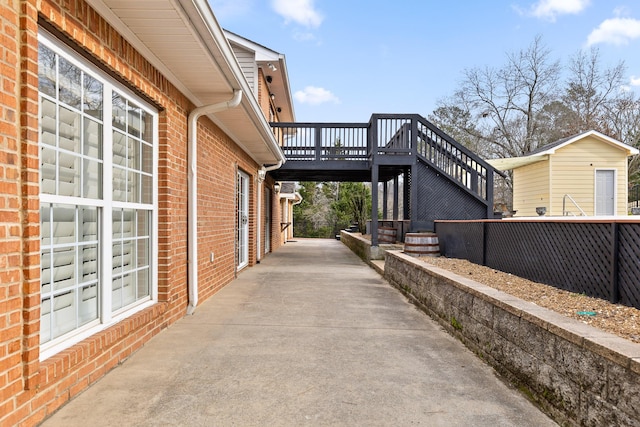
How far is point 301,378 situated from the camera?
2992 millimetres

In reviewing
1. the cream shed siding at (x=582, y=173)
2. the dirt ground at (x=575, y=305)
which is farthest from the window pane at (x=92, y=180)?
the cream shed siding at (x=582, y=173)

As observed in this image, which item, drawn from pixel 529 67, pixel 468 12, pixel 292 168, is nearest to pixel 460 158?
pixel 292 168

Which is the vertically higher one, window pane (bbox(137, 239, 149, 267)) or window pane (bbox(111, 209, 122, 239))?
window pane (bbox(111, 209, 122, 239))

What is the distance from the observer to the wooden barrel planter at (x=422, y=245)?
7773 mm

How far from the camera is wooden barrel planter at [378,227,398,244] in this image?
1098 cm

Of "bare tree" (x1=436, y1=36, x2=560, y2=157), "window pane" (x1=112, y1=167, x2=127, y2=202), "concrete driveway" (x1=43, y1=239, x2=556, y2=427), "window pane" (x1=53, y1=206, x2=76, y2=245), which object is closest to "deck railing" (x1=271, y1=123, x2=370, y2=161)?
"concrete driveway" (x1=43, y1=239, x2=556, y2=427)

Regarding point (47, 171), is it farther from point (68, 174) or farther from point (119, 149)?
point (119, 149)

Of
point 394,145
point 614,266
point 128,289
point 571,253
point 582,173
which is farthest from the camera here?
point 582,173

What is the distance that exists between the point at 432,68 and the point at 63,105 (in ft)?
103

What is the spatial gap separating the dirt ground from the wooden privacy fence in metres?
0.11

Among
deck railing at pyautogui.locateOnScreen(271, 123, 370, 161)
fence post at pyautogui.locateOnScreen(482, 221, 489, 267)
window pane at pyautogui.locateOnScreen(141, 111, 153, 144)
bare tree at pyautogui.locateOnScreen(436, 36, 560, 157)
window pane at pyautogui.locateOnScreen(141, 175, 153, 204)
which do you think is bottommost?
fence post at pyautogui.locateOnScreen(482, 221, 489, 267)

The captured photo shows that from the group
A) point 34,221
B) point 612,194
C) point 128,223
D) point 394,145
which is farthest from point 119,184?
point 612,194

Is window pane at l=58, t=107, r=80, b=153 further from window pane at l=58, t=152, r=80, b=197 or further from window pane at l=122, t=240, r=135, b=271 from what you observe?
window pane at l=122, t=240, r=135, b=271

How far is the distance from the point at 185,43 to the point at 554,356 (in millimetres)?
3486
